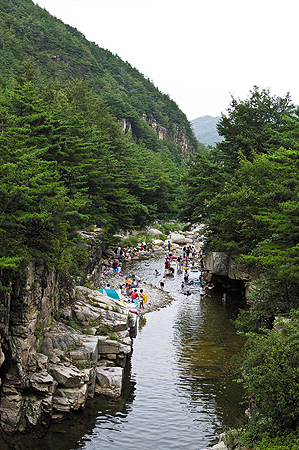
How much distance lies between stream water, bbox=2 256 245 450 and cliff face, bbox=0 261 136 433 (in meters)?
0.83

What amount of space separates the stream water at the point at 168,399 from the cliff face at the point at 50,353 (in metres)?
0.83

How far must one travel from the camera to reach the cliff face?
14867mm

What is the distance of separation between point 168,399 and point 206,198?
2579 centimetres

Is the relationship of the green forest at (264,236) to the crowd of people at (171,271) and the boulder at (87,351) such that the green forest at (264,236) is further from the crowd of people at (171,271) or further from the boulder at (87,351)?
the boulder at (87,351)

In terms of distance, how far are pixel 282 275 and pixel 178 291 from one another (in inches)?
840

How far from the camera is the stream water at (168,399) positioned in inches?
588

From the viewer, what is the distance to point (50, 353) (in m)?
16.9

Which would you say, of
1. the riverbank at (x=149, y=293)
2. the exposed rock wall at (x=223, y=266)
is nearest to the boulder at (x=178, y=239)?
the riverbank at (x=149, y=293)

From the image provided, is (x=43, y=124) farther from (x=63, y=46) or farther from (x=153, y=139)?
(x=63, y=46)

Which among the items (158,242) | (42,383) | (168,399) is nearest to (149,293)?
(168,399)

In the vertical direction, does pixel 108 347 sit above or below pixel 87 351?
below

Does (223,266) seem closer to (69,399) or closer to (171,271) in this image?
(171,271)

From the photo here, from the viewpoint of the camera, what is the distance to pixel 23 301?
15742 mm

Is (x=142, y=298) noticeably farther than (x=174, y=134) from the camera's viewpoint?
No
